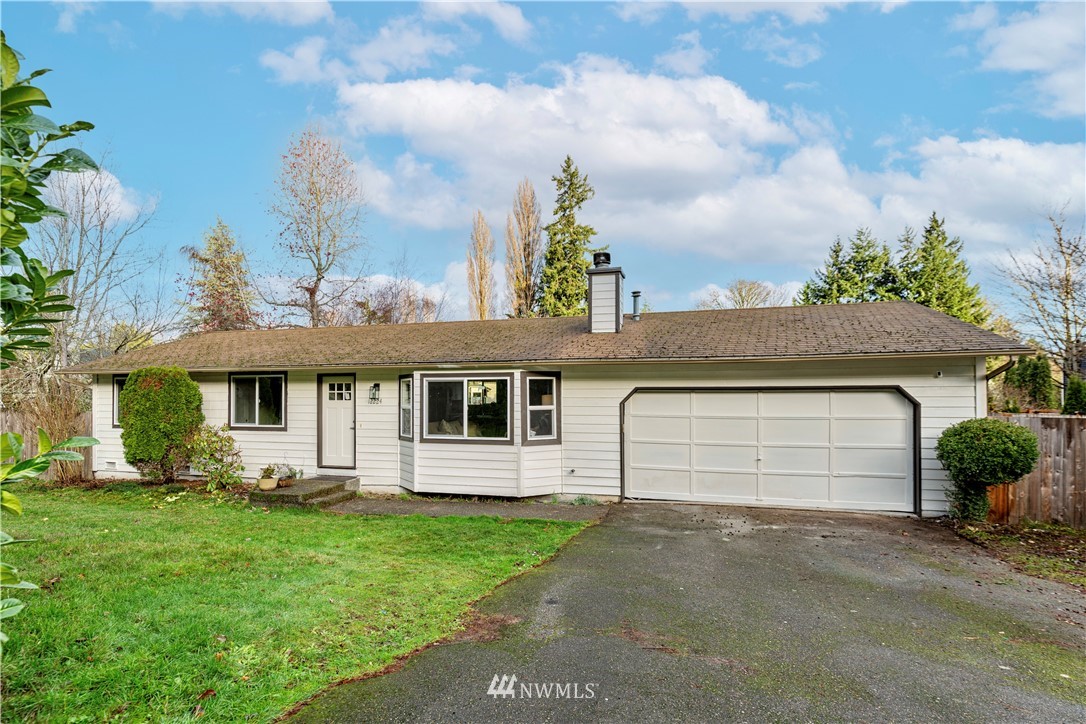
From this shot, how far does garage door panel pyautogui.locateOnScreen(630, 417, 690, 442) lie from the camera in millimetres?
9281

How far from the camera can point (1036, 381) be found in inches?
655

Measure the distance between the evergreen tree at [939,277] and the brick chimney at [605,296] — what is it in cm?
1458

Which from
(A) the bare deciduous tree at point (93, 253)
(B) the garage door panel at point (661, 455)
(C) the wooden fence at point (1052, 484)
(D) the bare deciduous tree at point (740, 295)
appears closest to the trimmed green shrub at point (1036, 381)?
(C) the wooden fence at point (1052, 484)

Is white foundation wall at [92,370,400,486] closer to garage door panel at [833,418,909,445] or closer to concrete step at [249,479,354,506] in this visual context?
concrete step at [249,479,354,506]

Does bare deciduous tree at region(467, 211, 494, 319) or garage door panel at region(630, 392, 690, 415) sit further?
bare deciduous tree at region(467, 211, 494, 319)

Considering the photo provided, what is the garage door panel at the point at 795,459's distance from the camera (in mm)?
8688

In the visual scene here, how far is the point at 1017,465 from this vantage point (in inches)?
275

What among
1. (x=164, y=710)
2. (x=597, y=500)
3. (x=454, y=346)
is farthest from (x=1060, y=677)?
(x=454, y=346)

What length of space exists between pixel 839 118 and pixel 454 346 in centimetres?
1059

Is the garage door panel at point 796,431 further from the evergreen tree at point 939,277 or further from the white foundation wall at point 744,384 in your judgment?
the evergreen tree at point 939,277

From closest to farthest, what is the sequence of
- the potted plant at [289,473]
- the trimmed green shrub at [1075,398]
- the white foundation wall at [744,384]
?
the white foundation wall at [744,384] < the potted plant at [289,473] < the trimmed green shrub at [1075,398]

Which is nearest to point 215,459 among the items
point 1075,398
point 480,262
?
point 480,262

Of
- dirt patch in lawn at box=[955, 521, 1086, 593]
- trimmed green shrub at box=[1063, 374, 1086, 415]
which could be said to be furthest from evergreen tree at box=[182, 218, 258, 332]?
trimmed green shrub at box=[1063, 374, 1086, 415]
